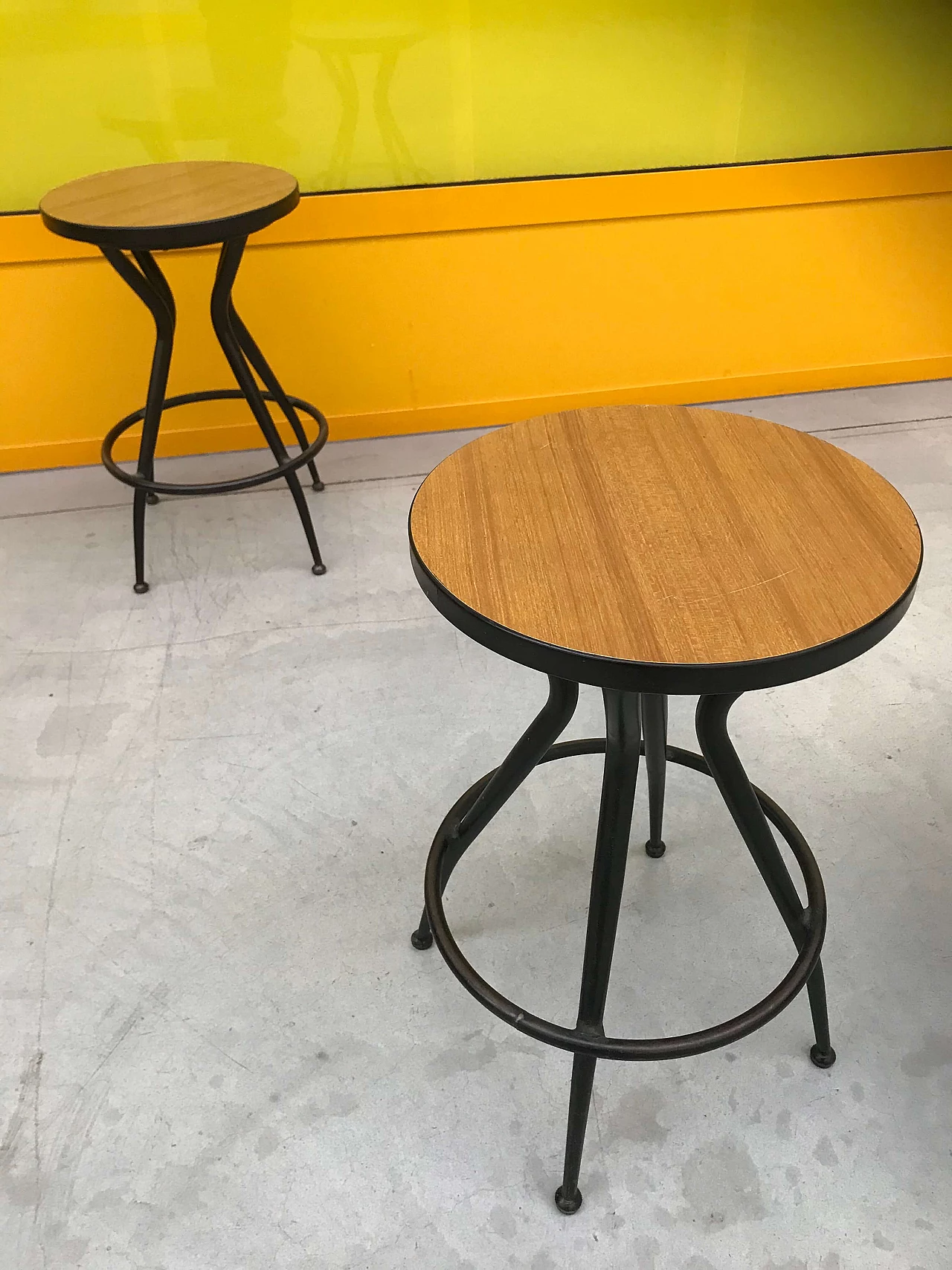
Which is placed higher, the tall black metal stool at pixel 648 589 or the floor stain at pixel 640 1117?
the tall black metal stool at pixel 648 589

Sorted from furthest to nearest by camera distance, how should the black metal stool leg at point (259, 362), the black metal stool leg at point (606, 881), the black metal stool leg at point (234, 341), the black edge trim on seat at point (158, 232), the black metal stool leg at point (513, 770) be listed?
1. the black metal stool leg at point (259, 362)
2. the black metal stool leg at point (234, 341)
3. the black edge trim on seat at point (158, 232)
4. the black metal stool leg at point (513, 770)
5. the black metal stool leg at point (606, 881)

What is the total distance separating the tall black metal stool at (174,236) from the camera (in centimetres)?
232

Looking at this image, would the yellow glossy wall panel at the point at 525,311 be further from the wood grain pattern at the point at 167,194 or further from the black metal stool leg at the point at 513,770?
the black metal stool leg at the point at 513,770

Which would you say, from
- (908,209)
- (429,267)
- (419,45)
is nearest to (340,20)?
(419,45)

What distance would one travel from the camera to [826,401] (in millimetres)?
3705

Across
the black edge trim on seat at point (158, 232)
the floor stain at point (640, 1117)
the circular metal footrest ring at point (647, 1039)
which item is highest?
the black edge trim on seat at point (158, 232)

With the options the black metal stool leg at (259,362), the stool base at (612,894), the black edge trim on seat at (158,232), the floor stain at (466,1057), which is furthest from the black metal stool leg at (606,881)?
the black metal stool leg at (259,362)

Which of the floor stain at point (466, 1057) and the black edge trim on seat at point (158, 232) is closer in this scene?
the floor stain at point (466, 1057)

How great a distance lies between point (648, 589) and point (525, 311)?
7.90ft

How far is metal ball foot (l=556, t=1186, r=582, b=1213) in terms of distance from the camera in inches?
59.9

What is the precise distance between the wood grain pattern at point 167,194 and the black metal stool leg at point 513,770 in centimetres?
152

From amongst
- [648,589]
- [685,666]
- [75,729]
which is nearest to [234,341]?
[75,729]

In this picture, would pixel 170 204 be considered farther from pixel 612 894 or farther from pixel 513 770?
pixel 612 894

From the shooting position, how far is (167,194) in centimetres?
252
